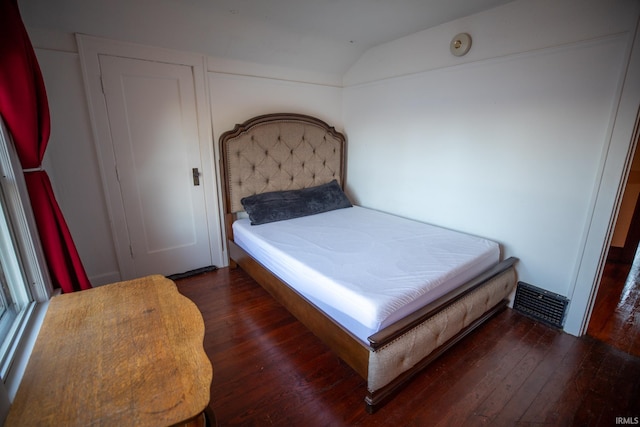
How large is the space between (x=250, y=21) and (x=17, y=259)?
217cm

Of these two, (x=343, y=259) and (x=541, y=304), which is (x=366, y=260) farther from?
(x=541, y=304)

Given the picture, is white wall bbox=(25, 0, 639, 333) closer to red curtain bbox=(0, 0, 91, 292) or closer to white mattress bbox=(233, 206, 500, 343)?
white mattress bbox=(233, 206, 500, 343)

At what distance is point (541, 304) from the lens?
2.05 metres

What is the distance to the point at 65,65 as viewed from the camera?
78.2 inches

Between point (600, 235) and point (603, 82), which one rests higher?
point (603, 82)

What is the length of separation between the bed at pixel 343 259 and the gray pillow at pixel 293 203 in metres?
0.01

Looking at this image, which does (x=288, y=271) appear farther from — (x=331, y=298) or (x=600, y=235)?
(x=600, y=235)

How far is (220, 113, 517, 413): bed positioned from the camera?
56.6 inches

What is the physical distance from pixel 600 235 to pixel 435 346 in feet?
4.09

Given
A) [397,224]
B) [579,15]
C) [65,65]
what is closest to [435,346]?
[397,224]

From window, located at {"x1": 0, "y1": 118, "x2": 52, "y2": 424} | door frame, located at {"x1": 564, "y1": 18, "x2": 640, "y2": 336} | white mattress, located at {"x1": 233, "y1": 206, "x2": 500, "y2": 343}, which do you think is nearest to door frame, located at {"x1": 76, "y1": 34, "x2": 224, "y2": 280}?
white mattress, located at {"x1": 233, "y1": 206, "x2": 500, "y2": 343}

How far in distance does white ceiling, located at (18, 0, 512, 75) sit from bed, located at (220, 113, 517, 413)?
657mm

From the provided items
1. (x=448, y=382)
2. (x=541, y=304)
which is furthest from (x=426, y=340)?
(x=541, y=304)

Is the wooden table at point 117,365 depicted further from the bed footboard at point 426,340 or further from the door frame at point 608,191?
the door frame at point 608,191
